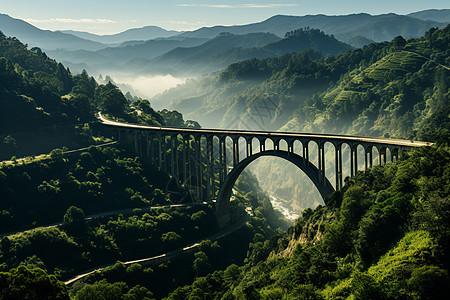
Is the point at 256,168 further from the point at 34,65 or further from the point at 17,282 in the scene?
the point at 17,282

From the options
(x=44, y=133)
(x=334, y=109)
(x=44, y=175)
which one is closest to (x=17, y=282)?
(x=44, y=175)

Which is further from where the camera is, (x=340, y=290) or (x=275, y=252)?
(x=275, y=252)

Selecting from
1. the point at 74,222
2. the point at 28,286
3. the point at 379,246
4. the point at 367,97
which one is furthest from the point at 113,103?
the point at 379,246

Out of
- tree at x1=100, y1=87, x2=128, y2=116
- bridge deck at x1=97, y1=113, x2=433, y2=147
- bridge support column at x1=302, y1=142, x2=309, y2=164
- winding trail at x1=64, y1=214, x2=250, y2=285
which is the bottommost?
winding trail at x1=64, y1=214, x2=250, y2=285

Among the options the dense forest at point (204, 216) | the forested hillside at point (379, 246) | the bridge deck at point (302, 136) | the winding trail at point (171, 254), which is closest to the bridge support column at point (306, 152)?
the bridge deck at point (302, 136)

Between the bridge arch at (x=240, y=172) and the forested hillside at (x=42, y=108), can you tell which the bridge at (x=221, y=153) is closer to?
the bridge arch at (x=240, y=172)

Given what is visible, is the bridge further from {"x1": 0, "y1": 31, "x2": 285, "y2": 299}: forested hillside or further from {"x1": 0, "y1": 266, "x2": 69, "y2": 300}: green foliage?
{"x1": 0, "y1": 266, "x2": 69, "y2": 300}: green foliage

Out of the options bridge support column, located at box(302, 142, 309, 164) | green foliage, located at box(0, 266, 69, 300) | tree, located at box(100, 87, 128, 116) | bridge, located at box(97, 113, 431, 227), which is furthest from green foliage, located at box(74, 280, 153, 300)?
tree, located at box(100, 87, 128, 116)
